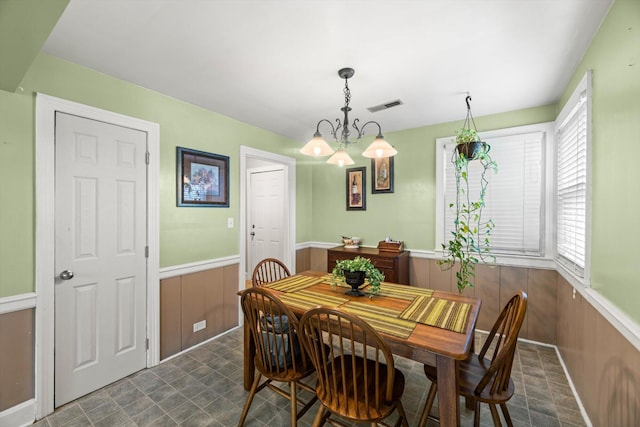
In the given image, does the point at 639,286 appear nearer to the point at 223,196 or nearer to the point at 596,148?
the point at 596,148

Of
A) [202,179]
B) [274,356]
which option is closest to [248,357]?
[274,356]

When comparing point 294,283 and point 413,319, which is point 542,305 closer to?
point 413,319

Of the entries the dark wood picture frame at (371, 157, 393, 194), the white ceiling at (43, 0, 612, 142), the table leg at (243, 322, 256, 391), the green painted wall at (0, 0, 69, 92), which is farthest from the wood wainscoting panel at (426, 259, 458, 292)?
the green painted wall at (0, 0, 69, 92)

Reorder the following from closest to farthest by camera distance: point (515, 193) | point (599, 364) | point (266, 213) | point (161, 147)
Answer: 1. point (599, 364)
2. point (161, 147)
3. point (515, 193)
4. point (266, 213)

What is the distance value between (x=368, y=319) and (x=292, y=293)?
674 mm

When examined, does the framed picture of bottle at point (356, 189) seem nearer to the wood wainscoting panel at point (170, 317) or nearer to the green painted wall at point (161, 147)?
the green painted wall at point (161, 147)

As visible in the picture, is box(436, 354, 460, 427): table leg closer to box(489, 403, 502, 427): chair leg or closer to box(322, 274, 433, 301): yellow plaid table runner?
box(489, 403, 502, 427): chair leg

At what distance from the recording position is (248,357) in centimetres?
208

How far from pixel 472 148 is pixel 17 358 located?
3623 millimetres

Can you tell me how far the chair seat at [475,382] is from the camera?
1.38 meters

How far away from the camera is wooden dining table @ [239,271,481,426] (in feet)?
4.18

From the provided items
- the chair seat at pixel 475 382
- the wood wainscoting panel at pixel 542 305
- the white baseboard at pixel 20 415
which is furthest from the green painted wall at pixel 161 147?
the wood wainscoting panel at pixel 542 305

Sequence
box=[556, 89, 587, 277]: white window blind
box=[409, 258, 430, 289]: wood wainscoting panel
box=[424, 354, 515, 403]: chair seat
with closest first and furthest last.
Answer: box=[424, 354, 515, 403]: chair seat → box=[556, 89, 587, 277]: white window blind → box=[409, 258, 430, 289]: wood wainscoting panel

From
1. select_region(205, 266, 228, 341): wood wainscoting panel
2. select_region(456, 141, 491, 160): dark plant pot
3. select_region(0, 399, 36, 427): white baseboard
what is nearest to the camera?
select_region(0, 399, 36, 427): white baseboard
